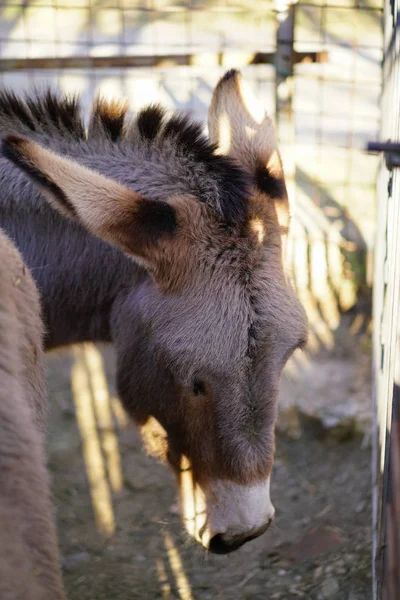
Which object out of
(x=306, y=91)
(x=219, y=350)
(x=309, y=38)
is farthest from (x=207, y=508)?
(x=309, y=38)

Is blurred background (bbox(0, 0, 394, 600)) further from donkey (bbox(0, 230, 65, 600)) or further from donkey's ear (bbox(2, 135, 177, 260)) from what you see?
donkey (bbox(0, 230, 65, 600))

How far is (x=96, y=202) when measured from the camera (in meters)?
2.72

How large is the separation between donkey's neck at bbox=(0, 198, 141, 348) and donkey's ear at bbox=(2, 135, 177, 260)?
0.34 metres

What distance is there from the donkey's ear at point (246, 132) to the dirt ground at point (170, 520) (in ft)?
4.19

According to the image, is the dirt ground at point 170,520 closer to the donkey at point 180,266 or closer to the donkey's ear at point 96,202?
the donkey at point 180,266

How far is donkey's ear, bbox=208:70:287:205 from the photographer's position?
323 centimetres

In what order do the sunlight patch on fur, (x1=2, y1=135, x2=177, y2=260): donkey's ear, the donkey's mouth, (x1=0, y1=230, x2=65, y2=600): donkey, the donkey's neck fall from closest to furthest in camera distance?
(x1=0, y1=230, x2=65, y2=600): donkey
(x1=2, y1=135, x2=177, y2=260): donkey's ear
the donkey's mouth
the sunlight patch on fur
the donkey's neck

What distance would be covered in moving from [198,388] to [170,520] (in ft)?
5.86

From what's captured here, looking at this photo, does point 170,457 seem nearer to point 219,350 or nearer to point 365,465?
point 219,350

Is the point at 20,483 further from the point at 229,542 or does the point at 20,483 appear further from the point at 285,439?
the point at 285,439

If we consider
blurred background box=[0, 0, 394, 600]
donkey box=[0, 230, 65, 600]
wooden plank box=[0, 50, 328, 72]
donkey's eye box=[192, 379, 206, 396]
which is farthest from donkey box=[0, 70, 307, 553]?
wooden plank box=[0, 50, 328, 72]

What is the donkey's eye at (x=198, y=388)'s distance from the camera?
2867 millimetres

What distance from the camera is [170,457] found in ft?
10.7

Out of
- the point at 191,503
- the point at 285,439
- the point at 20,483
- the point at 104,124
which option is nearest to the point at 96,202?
the point at 104,124
